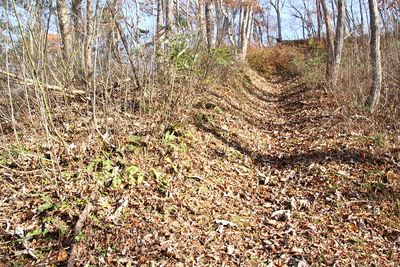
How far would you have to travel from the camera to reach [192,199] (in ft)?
11.6

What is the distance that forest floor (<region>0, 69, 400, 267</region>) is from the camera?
2.64 meters

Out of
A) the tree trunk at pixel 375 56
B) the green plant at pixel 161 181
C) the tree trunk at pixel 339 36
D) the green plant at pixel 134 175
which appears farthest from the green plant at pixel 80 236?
the tree trunk at pixel 339 36

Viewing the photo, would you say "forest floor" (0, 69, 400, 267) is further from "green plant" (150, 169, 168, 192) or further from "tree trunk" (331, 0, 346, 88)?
"tree trunk" (331, 0, 346, 88)

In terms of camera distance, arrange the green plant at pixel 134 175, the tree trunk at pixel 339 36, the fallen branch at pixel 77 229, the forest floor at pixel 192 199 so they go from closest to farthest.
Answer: the fallen branch at pixel 77 229 < the forest floor at pixel 192 199 < the green plant at pixel 134 175 < the tree trunk at pixel 339 36

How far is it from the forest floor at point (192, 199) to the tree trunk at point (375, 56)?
1.63 meters

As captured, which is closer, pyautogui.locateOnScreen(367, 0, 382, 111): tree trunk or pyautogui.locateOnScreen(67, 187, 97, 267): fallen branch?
pyautogui.locateOnScreen(67, 187, 97, 267): fallen branch

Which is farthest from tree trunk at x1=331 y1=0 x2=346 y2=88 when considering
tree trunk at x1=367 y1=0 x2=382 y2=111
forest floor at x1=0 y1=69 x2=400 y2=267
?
forest floor at x1=0 y1=69 x2=400 y2=267

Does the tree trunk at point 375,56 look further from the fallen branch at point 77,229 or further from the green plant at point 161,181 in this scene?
the fallen branch at point 77,229

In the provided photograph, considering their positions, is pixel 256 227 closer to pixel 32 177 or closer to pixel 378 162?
pixel 378 162

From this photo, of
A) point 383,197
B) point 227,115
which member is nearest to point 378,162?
point 383,197

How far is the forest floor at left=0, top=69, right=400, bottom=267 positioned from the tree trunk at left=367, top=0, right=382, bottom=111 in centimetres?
163

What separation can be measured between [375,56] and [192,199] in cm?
592

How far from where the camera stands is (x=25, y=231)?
2674 mm

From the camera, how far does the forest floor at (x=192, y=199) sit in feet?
8.66
